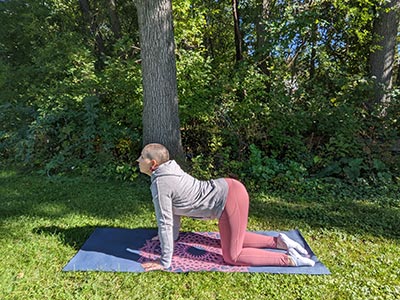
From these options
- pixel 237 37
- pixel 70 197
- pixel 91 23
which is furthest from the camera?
pixel 91 23

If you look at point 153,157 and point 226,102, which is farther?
point 226,102

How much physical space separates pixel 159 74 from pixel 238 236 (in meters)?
2.85

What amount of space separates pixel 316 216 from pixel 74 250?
2798 millimetres

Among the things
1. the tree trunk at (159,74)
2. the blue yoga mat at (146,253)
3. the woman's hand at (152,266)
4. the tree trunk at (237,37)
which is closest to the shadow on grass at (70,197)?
the blue yoga mat at (146,253)

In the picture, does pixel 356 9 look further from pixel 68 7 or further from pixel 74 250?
pixel 68 7

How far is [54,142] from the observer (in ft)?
18.0

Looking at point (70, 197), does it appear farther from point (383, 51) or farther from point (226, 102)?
point (383, 51)

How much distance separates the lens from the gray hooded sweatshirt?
2.35 meters

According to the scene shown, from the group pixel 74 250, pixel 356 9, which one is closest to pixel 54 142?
pixel 74 250

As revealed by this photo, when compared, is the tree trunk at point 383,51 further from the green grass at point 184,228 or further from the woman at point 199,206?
the woman at point 199,206

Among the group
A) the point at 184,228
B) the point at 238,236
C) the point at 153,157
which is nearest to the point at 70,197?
the point at 184,228

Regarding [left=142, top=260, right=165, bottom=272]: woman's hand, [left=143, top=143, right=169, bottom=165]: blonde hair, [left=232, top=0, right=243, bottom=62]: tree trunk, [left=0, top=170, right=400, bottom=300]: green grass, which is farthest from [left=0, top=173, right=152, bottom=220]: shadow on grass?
[left=232, top=0, right=243, bottom=62]: tree trunk

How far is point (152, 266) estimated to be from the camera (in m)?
2.47

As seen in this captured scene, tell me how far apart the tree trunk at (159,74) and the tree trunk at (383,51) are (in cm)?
395
